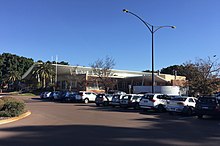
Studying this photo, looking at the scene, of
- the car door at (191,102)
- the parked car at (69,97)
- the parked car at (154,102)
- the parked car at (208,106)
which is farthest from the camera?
the parked car at (69,97)

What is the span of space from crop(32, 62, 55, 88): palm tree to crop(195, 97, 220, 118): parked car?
63364 millimetres

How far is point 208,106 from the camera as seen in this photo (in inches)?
823

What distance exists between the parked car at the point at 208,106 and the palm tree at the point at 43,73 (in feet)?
208

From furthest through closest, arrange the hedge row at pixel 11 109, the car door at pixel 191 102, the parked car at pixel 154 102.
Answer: the parked car at pixel 154 102, the car door at pixel 191 102, the hedge row at pixel 11 109

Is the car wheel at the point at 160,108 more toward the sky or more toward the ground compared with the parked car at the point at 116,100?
more toward the ground

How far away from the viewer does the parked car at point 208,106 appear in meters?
20.6

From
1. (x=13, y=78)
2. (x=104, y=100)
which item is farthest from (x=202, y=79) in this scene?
(x=13, y=78)

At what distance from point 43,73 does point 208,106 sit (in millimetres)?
64049

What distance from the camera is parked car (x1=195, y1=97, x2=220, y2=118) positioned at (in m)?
20.6

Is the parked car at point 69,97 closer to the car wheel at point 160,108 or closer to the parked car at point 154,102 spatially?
the parked car at point 154,102

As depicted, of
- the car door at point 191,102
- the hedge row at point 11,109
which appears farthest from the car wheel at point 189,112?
the hedge row at point 11,109

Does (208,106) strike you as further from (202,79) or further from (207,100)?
(202,79)

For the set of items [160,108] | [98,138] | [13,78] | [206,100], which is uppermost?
[13,78]

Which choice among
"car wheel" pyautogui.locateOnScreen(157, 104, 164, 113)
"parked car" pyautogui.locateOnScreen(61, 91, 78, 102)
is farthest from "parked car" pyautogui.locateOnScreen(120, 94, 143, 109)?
"parked car" pyautogui.locateOnScreen(61, 91, 78, 102)
